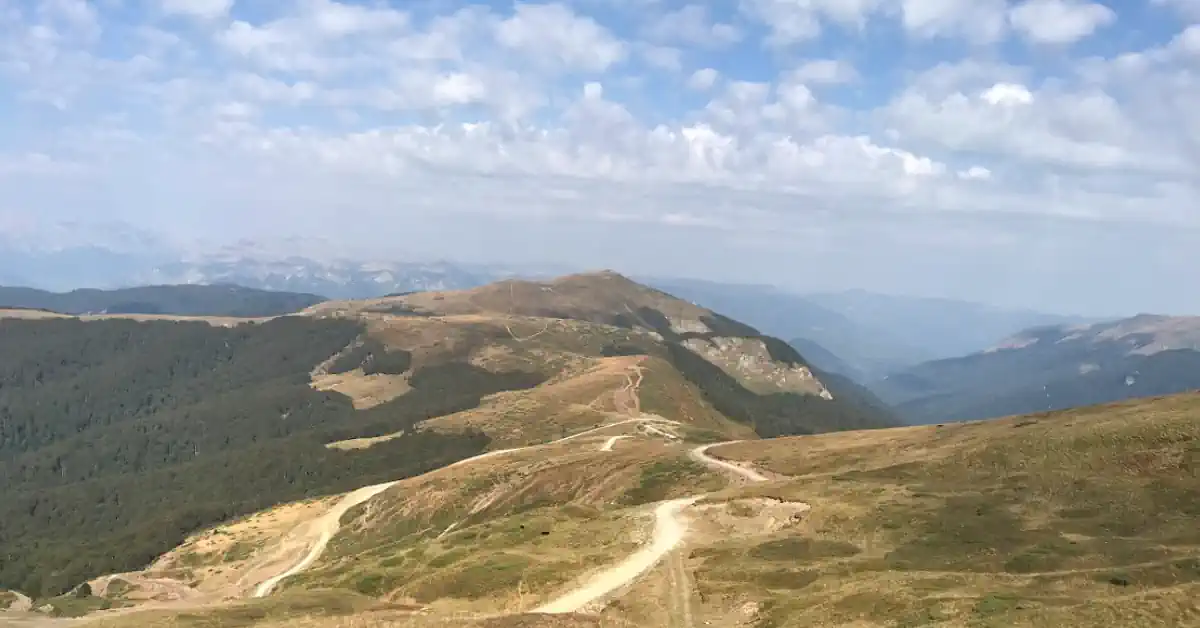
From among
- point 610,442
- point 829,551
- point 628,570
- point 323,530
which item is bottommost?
point 323,530

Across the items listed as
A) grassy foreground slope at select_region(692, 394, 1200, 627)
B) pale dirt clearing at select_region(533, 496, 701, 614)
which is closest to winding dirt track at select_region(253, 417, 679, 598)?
pale dirt clearing at select_region(533, 496, 701, 614)

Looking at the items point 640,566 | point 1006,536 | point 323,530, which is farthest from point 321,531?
point 1006,536

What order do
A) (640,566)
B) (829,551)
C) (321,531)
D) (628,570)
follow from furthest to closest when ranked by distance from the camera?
(321,531) → (640,566) → (628,570) → (829,551)

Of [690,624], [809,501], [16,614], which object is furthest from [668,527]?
[16,614]

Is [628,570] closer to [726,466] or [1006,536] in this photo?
[1006,536]

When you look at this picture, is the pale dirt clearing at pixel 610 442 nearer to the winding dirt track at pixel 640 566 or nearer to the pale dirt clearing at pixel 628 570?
the winding dirt track at pixel 640 566

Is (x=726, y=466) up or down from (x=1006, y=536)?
down

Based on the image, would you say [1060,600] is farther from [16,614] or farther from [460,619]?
[16,614]

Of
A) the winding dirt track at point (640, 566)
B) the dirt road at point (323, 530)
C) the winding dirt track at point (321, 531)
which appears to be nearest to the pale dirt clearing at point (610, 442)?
the winding dirt track at point (321, 531)
